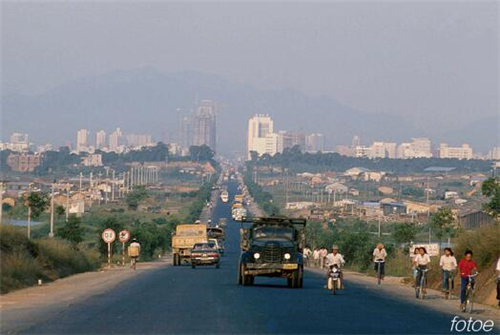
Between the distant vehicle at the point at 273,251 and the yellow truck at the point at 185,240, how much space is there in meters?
23.7

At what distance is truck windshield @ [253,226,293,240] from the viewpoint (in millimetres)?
35062

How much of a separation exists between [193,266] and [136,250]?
3.33 m

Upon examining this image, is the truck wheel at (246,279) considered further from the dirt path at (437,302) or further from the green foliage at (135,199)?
the green foliage at (135,199)

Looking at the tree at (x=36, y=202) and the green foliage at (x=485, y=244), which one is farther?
the tree at (x=36, y=202)

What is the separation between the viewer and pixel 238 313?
2388 centimetres

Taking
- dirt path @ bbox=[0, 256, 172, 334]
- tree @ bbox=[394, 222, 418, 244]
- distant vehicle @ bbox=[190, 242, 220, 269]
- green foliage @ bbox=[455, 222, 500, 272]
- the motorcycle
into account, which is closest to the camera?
dirt path @ bbox=[0, 256, 172, 334]

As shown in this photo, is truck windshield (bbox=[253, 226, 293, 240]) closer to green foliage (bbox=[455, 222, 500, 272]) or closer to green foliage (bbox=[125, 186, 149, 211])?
green foliage (bbox=[455, 222, 500, 272])

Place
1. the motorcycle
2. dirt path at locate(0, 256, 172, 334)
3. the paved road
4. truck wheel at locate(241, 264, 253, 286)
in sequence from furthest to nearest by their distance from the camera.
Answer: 1. truck wheel at locate(241, 264, 253, 286)
2. the motorcycle
3. dirt path at locate(0, 256, 172, 334)
4. the paved road

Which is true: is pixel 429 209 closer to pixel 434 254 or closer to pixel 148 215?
pixel 148 215

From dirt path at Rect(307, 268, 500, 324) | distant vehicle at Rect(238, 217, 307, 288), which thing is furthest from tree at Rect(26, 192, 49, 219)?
distant vehicle at Rect(238, 217, 307, 288)

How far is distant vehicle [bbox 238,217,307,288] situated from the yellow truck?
77.8 ft

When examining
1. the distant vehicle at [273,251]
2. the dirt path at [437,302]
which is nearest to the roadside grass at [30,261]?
the distant vehicle at [273,251]

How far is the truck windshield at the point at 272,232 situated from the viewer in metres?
35.1

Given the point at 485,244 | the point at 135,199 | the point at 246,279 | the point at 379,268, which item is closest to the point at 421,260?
the point at 246,279
